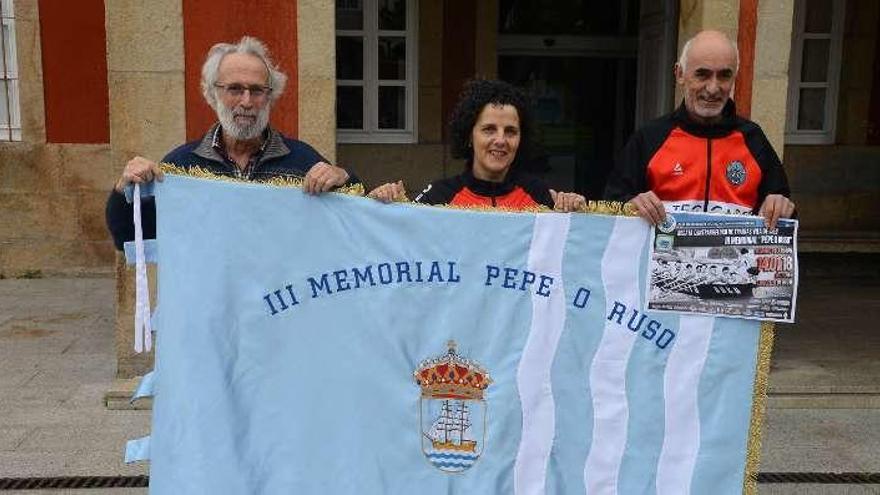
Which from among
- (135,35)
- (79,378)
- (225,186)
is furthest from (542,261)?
(79,378)

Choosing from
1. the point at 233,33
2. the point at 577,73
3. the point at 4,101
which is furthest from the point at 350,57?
the point at 233,33

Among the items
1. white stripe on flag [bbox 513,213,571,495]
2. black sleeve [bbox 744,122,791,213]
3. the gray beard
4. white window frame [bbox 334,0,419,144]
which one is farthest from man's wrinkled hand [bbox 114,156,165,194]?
white window frame [bbox 334,0,419,144]

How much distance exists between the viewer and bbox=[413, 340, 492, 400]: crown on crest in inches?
112

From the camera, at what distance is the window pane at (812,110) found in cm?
984

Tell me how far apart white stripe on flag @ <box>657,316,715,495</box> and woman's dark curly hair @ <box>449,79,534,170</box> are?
0.85m

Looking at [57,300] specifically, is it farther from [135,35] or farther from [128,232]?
[128,232]

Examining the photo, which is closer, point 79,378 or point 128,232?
point 128,232

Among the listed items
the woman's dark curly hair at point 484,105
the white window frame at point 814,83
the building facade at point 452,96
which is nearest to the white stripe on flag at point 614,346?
the woman's dark curly hair at point 484,105

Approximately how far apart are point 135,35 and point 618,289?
11.1ft

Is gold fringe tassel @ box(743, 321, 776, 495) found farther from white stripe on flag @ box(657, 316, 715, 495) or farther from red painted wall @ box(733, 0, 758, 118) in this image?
red painted wall @ box(733, 0, 758, 118)

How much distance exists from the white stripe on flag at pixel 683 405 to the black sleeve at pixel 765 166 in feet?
1.95

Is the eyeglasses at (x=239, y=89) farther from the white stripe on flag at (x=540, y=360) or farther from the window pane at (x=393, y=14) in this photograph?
the window pane at (x=393, y=14)

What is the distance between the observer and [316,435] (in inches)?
111

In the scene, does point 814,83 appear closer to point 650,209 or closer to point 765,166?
point 765,166
